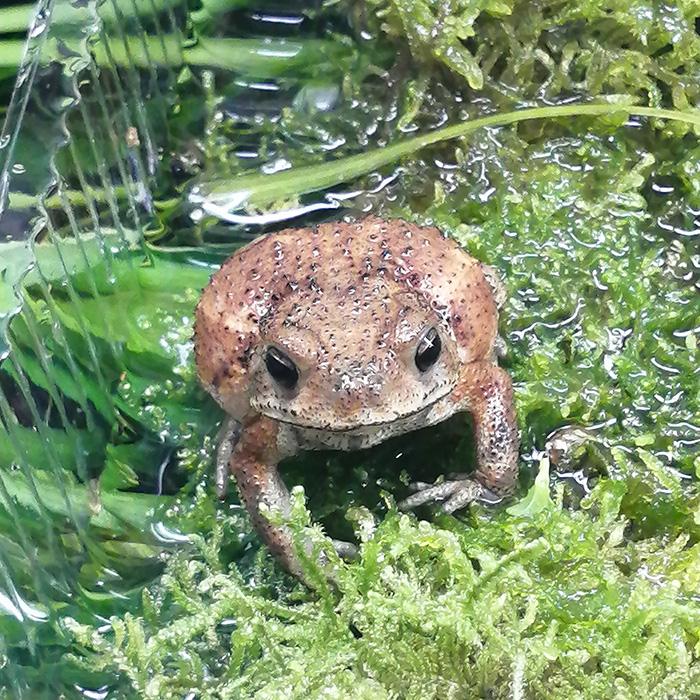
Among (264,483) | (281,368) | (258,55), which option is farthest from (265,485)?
(258,55)

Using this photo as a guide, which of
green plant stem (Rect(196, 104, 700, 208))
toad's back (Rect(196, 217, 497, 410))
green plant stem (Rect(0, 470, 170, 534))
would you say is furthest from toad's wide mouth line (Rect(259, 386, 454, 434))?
green plant stem (Rect(196, 104, 700, 208))

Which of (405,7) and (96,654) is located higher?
(405,7)

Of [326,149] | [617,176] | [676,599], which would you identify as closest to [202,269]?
[326,149]

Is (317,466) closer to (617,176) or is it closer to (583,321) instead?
(583,321)

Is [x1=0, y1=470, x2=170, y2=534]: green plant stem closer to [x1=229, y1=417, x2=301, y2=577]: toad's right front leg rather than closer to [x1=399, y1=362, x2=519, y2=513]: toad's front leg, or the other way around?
[x1=229, y1=417, x2=301, y2=577]: toad's right front leg

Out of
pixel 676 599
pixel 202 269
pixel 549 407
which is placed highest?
pixel 202 269

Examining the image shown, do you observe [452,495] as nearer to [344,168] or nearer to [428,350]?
[428,350]

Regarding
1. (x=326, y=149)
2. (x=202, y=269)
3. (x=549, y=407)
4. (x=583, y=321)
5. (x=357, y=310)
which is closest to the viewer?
(x=357, y=310)

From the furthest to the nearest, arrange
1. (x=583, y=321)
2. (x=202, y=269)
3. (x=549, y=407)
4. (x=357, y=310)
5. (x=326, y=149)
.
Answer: (x=326, y=149)
(x=202, y=269)
(x=583, y=321)
(x=549, y=407)
(x=357, y=310)
